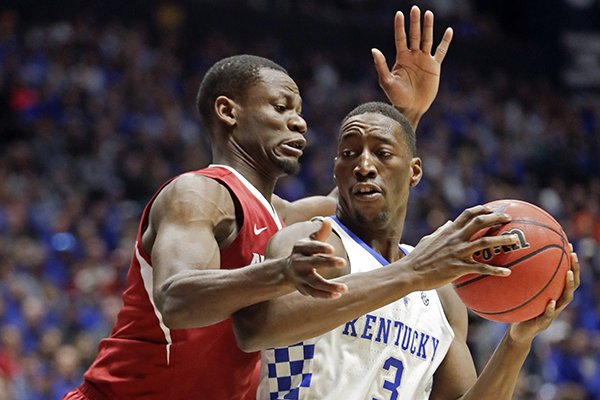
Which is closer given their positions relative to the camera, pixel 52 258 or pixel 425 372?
pixel 425 372

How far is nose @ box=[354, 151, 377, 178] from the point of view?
3.74 meters

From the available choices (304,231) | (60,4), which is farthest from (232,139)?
(60,4)

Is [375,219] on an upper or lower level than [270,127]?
lower

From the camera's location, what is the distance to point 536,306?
3504 millimetres

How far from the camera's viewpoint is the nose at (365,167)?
374 cm

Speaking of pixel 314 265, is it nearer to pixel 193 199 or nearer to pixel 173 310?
pixel 173 310

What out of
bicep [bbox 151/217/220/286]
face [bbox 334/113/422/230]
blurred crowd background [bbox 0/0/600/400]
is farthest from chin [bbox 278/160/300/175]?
blurred crowd background [bbox 0/0/600/400]

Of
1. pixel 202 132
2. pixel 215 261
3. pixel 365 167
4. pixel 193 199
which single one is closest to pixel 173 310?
pixel 215 261

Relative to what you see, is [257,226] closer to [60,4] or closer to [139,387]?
[139,387]

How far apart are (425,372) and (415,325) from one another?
197 millimetres

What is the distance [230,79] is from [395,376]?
1416 millimetres

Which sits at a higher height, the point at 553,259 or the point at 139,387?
the point at 553,259

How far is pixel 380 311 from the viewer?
370cm

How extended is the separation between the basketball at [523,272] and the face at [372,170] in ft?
1.56
